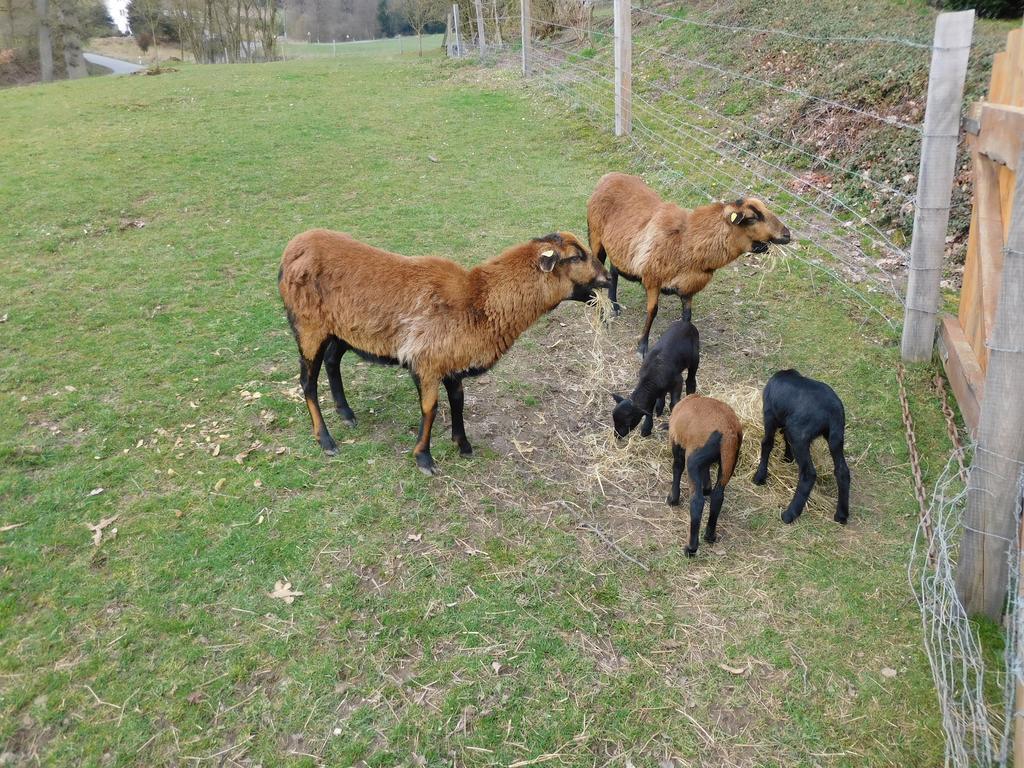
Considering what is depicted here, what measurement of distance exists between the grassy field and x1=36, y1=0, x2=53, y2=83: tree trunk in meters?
32.6

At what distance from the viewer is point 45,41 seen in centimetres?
3194

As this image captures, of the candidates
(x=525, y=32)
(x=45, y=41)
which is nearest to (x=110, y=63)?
(x=45, y=41)

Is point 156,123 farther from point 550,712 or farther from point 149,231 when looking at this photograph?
point 550,712

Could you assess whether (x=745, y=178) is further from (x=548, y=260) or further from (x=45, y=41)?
(x=45, y=41)

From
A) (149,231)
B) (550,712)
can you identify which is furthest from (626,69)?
(550,712)

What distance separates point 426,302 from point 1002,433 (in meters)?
3.44

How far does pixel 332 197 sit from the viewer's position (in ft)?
36.6

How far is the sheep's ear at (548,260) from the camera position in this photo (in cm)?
482

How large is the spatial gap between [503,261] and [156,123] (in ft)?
47.0

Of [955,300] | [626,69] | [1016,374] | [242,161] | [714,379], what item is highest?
[626,69]

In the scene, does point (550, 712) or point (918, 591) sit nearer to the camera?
point (550, 712)

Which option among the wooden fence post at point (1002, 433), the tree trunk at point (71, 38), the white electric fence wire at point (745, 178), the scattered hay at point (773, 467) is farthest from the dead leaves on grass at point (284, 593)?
the tree trunk at point (71, 38)

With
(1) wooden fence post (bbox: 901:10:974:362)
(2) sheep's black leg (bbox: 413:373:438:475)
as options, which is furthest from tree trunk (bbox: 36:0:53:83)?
(1) wooden fence post (bbox: 901:10:974:362)

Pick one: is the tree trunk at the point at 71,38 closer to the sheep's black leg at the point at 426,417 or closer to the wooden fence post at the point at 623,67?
the wooden fence post at the point at 623,67
